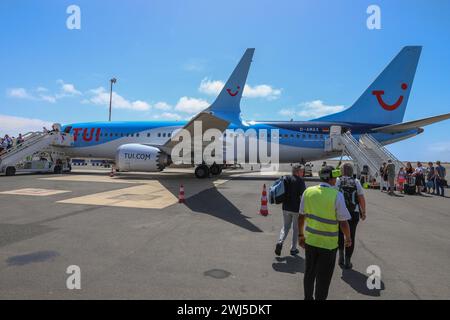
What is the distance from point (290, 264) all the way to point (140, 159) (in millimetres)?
15046

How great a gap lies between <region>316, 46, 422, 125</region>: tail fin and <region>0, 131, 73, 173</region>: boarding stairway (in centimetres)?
2170

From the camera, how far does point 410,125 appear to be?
19500 millimetres

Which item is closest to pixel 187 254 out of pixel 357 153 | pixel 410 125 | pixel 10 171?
pixel 357 153

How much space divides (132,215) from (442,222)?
9312 mm

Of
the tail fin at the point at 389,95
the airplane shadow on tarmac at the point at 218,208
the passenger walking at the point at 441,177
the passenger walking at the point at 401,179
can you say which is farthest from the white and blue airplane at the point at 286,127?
the airplane shadow on tarmac at the point at 218,208

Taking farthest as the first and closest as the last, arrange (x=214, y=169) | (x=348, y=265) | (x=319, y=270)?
(x=214, y=169)
(x=348, y=265)
(x=319, y=270)

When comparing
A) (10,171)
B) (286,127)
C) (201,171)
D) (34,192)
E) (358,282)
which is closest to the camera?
(358,282)

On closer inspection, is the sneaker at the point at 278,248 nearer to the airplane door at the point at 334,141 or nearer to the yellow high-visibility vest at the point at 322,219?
the yellow high-visibility vest at the point at 322,219

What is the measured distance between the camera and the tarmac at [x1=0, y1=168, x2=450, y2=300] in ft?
12.9

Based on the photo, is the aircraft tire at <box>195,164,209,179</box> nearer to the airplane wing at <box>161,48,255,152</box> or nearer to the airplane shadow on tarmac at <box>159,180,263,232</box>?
the airplane wing at <box>161,48,255,152</box>

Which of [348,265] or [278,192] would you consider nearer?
[348,265]

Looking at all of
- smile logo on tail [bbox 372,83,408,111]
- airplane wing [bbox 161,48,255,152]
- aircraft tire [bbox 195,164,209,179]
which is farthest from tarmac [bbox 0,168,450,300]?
smile logo on tail [bbox 372,83,408,111]

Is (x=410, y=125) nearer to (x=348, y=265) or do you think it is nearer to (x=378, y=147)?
(x=378, y=147)
